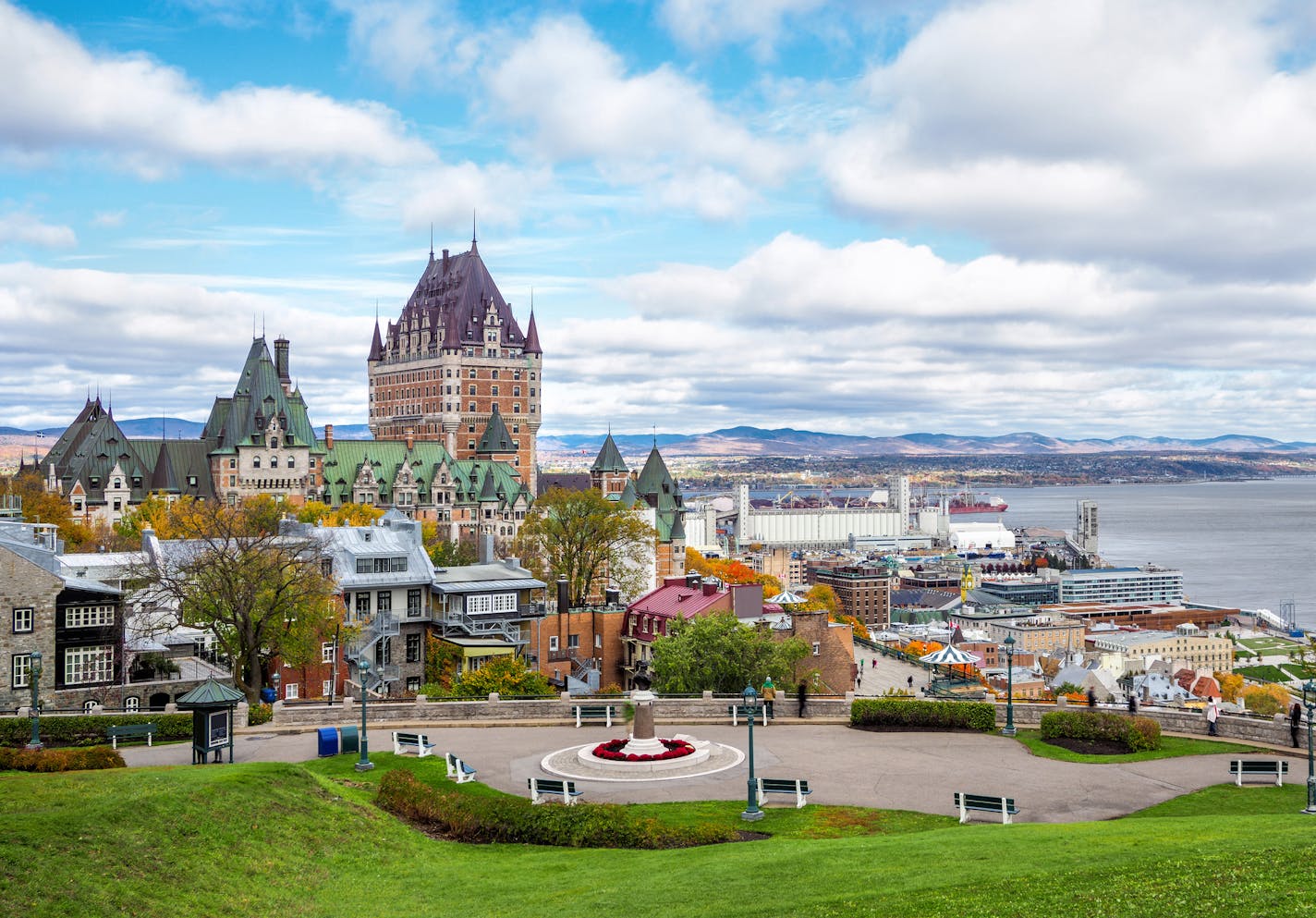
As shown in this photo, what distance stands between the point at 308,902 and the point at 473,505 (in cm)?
10753

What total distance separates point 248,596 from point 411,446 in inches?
3425

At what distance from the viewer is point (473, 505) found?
127 meters

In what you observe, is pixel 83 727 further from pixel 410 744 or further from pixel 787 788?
pixel 787 788

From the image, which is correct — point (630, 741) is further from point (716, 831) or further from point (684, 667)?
point (684, 667)

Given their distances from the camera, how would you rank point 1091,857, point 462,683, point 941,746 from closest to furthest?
1. point 1091,857
2. point 941,746
3. point 462,683

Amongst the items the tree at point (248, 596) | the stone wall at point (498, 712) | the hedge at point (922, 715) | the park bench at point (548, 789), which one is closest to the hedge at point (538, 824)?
the park bench at point (548, 789)

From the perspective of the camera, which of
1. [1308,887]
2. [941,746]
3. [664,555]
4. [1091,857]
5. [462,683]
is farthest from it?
[664,555]

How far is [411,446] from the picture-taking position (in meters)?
129

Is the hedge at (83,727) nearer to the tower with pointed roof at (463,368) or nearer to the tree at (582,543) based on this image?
the tree at (582,543)

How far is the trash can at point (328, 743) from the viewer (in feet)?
107

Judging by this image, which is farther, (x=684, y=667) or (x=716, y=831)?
(x=684, y=667)

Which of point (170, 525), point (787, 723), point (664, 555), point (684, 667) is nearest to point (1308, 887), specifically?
point (787, 723)

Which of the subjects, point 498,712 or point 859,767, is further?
point 498,712

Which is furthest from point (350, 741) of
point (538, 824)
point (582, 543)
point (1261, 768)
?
point (582, 543)
